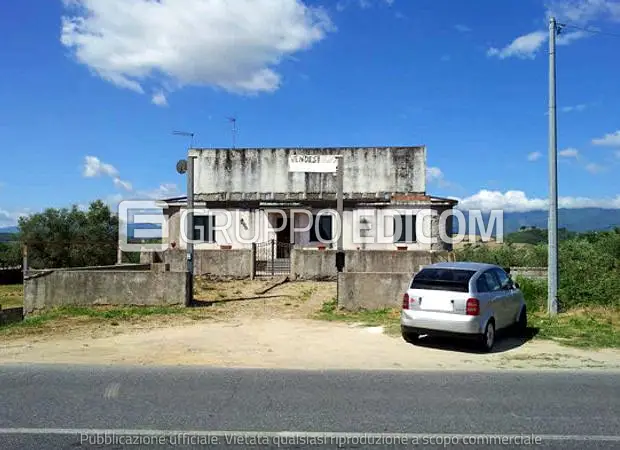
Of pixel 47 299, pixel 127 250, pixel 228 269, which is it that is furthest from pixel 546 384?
pixel 127 250

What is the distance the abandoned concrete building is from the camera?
28.5 metres

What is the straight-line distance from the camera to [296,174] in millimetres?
30750

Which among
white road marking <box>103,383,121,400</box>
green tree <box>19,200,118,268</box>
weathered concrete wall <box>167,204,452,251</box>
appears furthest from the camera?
green tree <box>19,200,118,268</box>

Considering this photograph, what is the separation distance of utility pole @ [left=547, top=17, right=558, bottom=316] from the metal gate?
463 inches

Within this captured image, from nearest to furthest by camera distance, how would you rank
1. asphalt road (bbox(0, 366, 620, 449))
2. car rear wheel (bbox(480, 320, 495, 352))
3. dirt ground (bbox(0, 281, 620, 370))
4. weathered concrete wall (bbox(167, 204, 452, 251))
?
asphalt road (bbox(0, 366, 620, 449)) < dirt ground (bbox(0, 281, 620, 370)) < car rear wheel (bbox(480, 320, 495, 352)) < weathered concrete wall (bbox(167, 204, 452, 251))

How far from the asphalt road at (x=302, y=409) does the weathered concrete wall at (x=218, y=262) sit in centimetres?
1356

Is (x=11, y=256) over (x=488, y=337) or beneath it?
over

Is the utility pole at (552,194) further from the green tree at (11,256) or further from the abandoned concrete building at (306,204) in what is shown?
the green tree at (11,256)

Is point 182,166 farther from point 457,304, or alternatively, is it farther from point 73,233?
point 73,233

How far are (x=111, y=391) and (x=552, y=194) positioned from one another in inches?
436

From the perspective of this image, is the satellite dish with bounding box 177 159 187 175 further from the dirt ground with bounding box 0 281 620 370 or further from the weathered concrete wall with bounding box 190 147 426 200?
the weathered concrete wall with bounding box 190 147 426 200

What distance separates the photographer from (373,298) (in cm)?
1385

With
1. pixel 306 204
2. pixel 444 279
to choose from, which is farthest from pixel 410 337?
pixel 306 204

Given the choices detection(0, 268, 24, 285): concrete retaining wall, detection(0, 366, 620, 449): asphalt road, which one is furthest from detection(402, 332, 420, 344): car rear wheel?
detection(0, 268, 24, 285): concrete retaining wall
